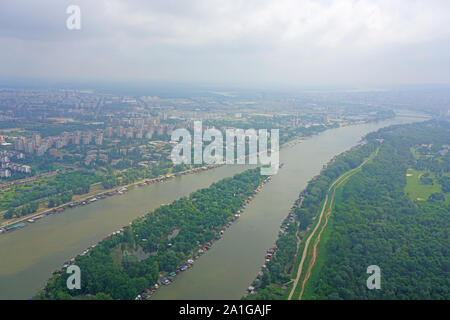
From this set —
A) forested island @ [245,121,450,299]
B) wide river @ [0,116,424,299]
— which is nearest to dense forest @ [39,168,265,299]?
wide river @ [0,116,424,299]

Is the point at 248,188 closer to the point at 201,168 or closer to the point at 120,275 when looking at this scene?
the point at 201,168

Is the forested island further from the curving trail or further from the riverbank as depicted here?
the riverbank

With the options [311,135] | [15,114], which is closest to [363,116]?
[311,135]

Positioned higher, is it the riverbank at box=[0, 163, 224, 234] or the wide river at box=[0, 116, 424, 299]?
the riverbank at box=[0, 163, 224, 234]

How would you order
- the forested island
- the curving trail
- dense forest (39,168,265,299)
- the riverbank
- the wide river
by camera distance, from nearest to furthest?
dense forest (39,168,265,299), the forested island, the wide river, the curving trail, the riverbank

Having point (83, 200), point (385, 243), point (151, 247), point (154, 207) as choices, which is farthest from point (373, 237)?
point (83, 200)

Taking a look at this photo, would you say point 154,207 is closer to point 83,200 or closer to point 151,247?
point 83,200
